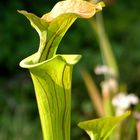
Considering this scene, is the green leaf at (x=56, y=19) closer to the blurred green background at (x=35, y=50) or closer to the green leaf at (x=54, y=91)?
the green leaf at (x=54, y=91)

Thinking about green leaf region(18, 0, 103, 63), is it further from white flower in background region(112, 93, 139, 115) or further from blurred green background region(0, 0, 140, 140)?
blurred green background region(0, 0, 140, 140)

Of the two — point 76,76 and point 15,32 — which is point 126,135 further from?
point 15,32

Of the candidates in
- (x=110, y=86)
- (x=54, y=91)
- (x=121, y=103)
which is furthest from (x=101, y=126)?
(x=110, y=86)

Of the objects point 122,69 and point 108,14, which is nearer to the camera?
point 122,69

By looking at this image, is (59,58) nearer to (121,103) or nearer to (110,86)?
(121,103)

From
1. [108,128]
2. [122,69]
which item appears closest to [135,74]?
[122,69]
